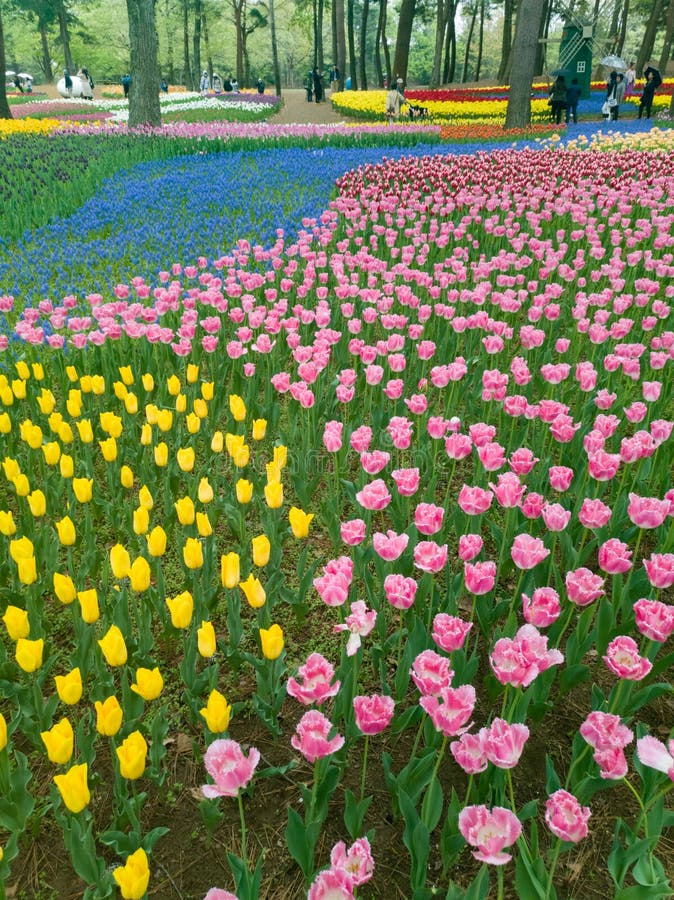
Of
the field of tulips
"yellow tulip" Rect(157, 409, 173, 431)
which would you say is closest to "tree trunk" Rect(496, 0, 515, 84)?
the field of tulips

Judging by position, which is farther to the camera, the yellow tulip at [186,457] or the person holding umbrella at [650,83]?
the person holding umbrella at [650,83]

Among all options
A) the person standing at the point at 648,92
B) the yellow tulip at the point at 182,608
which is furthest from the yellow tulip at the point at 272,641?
the person standing at the point at 648,92

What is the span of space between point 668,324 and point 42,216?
28.1 ft

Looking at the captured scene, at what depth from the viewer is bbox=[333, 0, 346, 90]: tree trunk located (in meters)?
30.9

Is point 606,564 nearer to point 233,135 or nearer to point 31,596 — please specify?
point 31,596

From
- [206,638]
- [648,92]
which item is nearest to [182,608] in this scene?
[206,638]

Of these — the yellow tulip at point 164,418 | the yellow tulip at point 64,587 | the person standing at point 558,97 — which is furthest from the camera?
the person standing at point 558,97

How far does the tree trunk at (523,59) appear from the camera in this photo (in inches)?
649

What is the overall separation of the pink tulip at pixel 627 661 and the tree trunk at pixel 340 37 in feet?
116

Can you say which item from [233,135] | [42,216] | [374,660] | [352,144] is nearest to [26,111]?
[233,135]

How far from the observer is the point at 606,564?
2061mm

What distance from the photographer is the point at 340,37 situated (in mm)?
32031

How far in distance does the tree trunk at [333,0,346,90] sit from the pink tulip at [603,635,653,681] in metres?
35.4

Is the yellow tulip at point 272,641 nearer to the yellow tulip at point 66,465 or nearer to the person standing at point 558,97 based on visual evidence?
the yellow tulip at point 66,465
